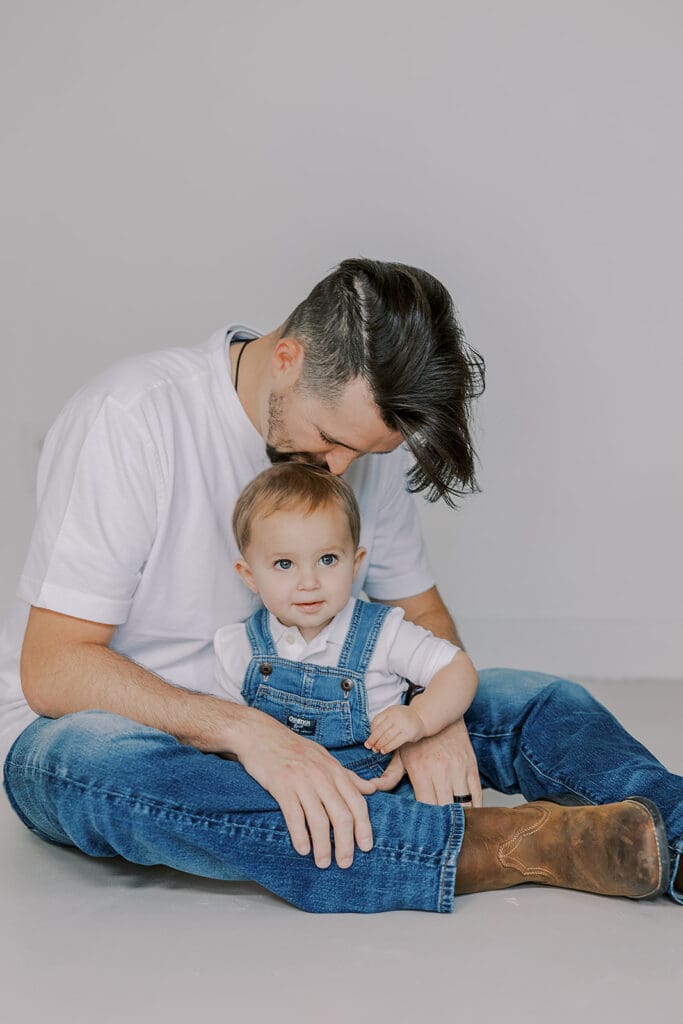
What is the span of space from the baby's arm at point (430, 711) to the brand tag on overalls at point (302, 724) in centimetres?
9

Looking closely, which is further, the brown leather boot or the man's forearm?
the man's forearm

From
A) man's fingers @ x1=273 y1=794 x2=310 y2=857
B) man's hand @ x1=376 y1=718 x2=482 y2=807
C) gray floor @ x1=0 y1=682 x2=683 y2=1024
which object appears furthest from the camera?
man's hand @ x1=376 y1=718 x2=482 y2=807

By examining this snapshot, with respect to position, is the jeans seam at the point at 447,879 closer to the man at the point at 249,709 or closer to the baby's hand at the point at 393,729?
the man at the point at 249,709

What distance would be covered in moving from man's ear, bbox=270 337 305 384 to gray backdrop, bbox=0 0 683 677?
128 centimetres

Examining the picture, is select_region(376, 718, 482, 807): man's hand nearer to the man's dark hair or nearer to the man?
the man

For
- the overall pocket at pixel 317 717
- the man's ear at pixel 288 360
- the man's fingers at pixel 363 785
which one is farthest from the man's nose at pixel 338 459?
the man's fingers at pixel 363 785

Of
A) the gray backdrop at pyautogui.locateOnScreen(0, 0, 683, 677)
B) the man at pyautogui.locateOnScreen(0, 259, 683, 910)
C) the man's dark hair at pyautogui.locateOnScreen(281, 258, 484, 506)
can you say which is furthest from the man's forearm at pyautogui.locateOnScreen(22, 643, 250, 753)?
the gray backdrop at pyautogui.locateOnScreen(0, 0, 683, 677)

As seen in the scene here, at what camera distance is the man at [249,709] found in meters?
1.58

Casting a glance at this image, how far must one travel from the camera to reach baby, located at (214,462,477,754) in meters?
1.80

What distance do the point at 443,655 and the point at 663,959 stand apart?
1.75 ft

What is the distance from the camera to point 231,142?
9.99ft

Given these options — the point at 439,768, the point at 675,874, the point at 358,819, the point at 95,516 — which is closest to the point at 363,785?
the point at 358,819

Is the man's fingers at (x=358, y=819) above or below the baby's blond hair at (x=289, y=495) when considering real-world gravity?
below

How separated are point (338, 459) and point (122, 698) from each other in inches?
18.5
